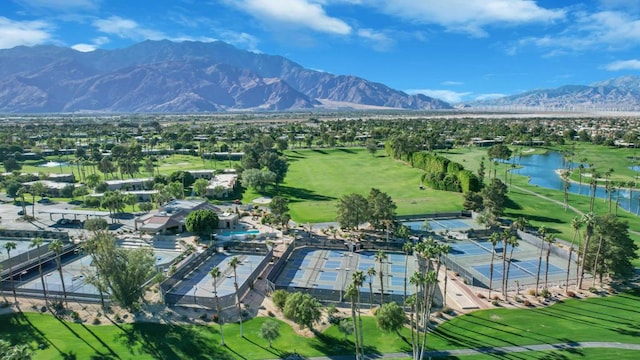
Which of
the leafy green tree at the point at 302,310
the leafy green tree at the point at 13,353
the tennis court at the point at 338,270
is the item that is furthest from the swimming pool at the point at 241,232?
the leafy green tree at the point at 13,353

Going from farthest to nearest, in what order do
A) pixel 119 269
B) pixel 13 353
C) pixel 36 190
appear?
pixel 36 190, pixel 119 269, pixel 13 353

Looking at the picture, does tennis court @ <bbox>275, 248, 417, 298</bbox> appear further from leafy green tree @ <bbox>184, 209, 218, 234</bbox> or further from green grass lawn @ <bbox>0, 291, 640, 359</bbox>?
leafy green tree @ <bbox>184, 209, 218, 234</bbox>

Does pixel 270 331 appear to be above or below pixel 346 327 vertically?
below

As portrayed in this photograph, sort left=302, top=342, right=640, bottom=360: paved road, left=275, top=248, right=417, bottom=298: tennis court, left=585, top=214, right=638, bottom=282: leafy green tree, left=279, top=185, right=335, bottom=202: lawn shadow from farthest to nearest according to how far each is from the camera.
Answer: left=279, top=185, right=335, bottom=202: lawn shadow < left=275, top=248, right=417, bottom=298: tennis court < left=585, top=214, right=638, bottom=282: leafy green tree < left=302, top=342, right=640, bottom=360: paved road

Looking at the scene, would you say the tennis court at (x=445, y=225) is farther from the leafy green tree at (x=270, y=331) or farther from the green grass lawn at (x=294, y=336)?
the leafy green tree at (x=270, y=331)

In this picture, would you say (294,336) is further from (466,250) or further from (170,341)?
(466,250)

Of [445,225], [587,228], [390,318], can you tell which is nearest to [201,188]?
[445,225]

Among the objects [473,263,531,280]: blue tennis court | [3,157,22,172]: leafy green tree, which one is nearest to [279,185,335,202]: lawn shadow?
[473,263,531,280]: blue tennis court
